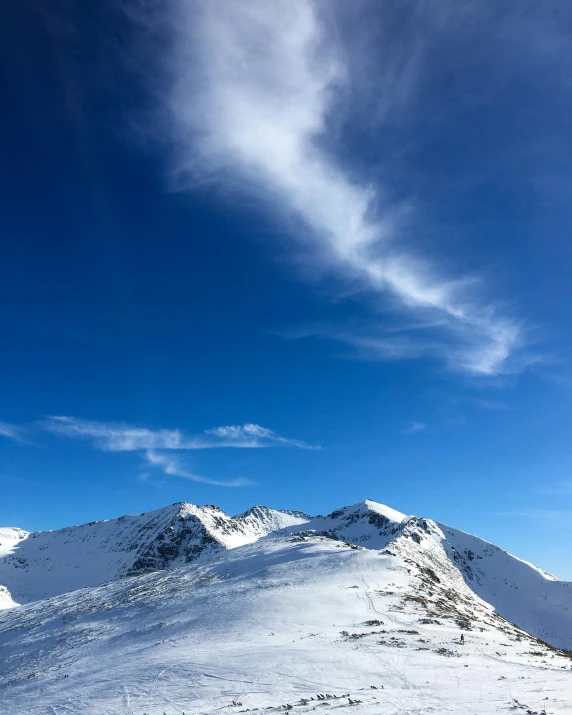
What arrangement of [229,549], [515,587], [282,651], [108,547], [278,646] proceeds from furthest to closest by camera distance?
[108,547], [515,587], [229,549], [278,646], [282,651]

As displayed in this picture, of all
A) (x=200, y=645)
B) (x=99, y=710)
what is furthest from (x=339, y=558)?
(x=99, y=710)

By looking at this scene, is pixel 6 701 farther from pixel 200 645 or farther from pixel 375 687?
pixel 375 687

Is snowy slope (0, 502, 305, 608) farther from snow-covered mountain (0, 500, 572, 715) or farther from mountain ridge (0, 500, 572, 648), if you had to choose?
snow-covered mountain (0, 500, 572, 715)

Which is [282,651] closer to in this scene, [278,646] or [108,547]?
[278,646]

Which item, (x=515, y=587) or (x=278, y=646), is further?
(x=515, y=587)

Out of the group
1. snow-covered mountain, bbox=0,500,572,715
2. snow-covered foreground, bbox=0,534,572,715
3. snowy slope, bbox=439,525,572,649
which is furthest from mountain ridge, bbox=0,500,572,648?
snow-covered foreground, bbox=0,534,572,715

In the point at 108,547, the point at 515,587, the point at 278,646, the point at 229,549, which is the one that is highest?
the point at 108,547

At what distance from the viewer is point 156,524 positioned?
169500 mm

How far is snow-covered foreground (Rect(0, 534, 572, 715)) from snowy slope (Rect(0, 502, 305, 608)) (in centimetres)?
9395

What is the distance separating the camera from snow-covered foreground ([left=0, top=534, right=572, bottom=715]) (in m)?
16.1

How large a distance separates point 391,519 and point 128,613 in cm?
13124

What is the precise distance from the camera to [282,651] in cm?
2266

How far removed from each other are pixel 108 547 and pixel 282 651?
159 m

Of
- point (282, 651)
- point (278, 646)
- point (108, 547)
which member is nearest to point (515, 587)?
point (278, 646)
